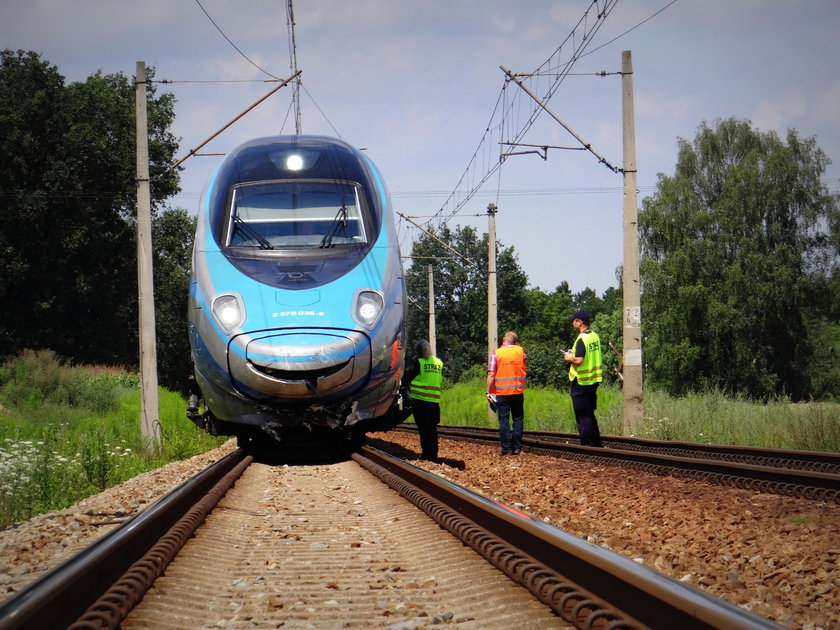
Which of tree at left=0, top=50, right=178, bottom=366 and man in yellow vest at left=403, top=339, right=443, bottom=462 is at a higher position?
tree at left=0, top=50, right=178, bottom=366

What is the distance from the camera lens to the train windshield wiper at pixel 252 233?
977cm

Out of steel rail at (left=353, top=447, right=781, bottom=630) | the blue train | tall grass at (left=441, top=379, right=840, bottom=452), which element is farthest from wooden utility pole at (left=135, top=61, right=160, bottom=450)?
steel rail at (left=353, top=447, right=781, bottom=630)

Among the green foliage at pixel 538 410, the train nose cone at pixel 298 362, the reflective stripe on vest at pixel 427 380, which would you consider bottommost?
the green foliage at pixel 538 410

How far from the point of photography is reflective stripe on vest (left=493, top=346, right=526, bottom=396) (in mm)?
12055

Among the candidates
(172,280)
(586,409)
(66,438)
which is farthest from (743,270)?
(66,438)

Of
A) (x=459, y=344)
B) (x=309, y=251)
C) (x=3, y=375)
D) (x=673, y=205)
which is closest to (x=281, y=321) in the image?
(x=309, y=251)

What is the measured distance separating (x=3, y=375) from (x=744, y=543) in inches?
984

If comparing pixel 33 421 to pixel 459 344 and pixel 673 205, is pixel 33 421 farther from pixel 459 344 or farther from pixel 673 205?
pixel 459 344

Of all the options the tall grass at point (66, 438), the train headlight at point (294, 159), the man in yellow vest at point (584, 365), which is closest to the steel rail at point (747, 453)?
the man in yellow vest at point (584, 365)

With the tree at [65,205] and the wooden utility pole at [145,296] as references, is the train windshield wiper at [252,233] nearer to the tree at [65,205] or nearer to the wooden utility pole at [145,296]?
the wooden utility pole at [145,296]

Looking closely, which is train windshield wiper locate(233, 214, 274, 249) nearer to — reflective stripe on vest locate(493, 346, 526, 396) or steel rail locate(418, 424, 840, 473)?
reflective stripe on vest locate(493, 346, 526, 396)

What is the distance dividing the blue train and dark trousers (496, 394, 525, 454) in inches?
→ 69.1

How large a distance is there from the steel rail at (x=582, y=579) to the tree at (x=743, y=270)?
39.7 meters

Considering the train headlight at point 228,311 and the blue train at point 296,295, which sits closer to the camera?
the blue train at point 296,295
